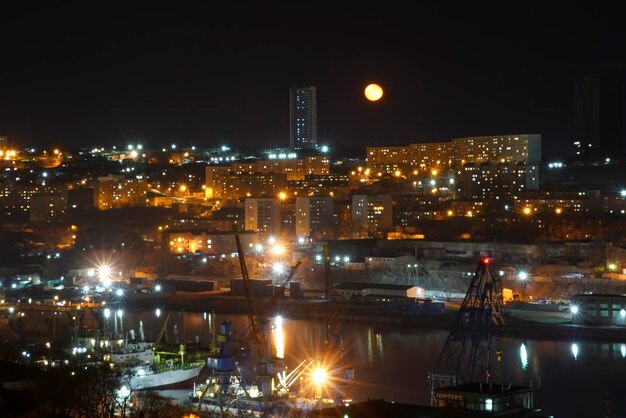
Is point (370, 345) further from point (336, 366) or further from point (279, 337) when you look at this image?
point (336, 366)

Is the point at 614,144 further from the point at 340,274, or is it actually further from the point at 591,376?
the point at 591,376

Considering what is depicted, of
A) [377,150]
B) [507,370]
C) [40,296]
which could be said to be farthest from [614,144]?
[507,370]

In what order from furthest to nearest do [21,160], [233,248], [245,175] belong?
[21,160]
[245,175]
[233,248]

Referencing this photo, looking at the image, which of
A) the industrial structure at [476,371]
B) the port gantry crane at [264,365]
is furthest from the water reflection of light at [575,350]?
the port gantry crane at [264,365]

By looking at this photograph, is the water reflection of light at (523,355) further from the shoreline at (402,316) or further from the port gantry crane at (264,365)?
the port gantry crane at (264,365)

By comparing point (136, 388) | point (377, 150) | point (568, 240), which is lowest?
point (136, 388)

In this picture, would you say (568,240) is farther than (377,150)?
No
